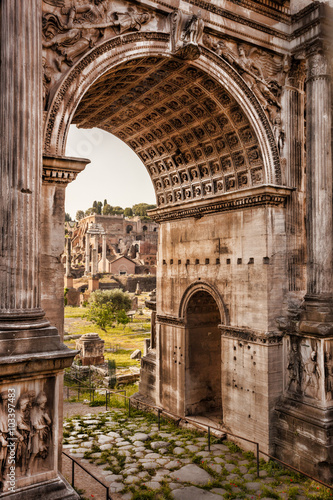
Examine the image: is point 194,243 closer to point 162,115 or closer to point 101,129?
point 162,115

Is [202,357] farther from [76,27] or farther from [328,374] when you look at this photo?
[76,27]

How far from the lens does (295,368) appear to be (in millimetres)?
9141

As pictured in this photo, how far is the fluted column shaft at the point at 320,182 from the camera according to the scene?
891cm

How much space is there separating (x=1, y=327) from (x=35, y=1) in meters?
4.53

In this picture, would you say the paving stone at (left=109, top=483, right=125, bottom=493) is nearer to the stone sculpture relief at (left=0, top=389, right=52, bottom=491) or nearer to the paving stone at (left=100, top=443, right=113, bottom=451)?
the paving stone at (left=100, top=443, right=113, bottom=451)

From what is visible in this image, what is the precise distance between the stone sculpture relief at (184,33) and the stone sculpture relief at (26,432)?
22.0ft

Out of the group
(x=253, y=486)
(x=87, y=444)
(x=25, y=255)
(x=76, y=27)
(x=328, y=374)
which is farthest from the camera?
(x=87, y=444)

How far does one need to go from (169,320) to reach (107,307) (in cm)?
2037

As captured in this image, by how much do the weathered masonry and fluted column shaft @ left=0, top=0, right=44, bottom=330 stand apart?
0.02m

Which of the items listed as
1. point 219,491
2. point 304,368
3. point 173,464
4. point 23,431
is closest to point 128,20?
point 23,431

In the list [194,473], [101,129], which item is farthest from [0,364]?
[101,129]

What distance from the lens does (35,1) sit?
5840 millimetres

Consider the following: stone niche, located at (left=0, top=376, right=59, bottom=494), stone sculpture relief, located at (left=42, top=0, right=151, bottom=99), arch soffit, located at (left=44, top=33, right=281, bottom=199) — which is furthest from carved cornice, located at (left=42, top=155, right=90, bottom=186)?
stone niche, located at (left=0, top=376, right=59, bottom=494)

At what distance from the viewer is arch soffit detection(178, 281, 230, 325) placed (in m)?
10.4
